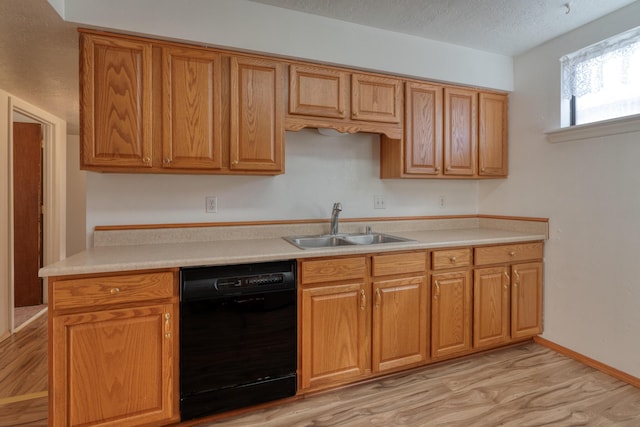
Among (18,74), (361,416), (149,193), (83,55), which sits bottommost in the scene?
(361,416)

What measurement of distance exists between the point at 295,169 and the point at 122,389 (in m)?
1.69

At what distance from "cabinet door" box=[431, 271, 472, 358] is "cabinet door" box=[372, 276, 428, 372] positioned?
3.3 inches

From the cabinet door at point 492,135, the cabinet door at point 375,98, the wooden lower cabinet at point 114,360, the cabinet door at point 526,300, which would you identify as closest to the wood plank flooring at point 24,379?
the wooden lower cabinet at point 114,360

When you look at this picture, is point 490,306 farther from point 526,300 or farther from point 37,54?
point 37,54

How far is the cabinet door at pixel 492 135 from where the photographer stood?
114 inches

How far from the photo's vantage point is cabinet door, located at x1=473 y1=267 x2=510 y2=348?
96.9 inches

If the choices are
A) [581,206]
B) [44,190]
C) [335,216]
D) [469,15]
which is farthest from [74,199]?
[581,206]

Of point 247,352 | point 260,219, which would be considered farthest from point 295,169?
point 247,352

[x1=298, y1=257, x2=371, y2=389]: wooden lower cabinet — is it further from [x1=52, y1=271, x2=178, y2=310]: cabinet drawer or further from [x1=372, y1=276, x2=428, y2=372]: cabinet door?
[x1=52, y1=271, x2=178, y2=310]: cabinet drawer

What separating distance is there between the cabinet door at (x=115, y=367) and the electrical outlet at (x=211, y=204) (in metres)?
0.82

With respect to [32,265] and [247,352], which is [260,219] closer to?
[247,352]

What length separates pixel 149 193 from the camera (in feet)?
7.32

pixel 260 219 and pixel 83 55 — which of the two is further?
pixel 260 219

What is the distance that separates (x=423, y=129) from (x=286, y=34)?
1.23m
